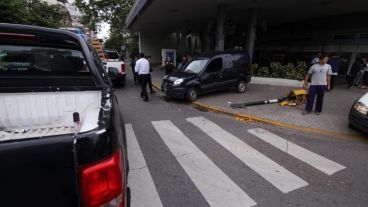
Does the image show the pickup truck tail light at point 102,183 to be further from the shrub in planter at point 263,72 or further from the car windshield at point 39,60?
the shrub in planter at point 263,72

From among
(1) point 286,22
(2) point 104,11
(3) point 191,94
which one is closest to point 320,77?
(3) point 191,94

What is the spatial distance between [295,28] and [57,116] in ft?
79.1

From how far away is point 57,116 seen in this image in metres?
2.28

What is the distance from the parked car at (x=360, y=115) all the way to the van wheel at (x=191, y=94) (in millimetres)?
5282

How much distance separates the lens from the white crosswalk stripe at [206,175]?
341cm

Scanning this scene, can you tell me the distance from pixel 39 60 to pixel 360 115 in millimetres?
6553

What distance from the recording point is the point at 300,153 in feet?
16.3

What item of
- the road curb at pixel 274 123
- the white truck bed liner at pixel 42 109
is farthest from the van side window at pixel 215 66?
the white truck bed liner at pixel 42 109

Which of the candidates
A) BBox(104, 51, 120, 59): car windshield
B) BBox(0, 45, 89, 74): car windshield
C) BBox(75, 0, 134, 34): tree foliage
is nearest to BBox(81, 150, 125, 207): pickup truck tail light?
BBox(0, 45, 89, 74): car windshield

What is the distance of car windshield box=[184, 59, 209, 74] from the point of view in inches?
394

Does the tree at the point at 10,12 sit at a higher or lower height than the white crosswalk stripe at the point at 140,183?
higher

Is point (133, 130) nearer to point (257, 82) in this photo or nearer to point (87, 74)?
point (87, 74)

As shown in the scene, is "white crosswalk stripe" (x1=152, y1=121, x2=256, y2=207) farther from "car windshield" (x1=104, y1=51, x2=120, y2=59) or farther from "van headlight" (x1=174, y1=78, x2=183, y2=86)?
"car windshield" (x1=104, y1=51, x2=120, y2=59)

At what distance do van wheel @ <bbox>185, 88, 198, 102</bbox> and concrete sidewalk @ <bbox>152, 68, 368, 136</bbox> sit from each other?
25 centimetres
